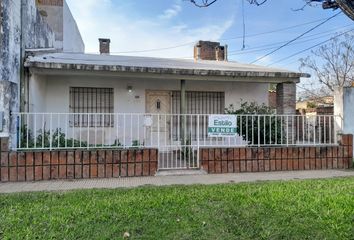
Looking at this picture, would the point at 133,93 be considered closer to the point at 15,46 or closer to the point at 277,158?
the point at 15,46

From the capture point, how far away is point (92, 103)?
1196 cm

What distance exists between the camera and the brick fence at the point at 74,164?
7.67 meters

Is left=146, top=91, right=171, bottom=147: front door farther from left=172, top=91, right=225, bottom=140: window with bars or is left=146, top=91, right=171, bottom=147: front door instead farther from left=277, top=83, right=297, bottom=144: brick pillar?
left=277, top=83, right=297, bottom=144: brick pillar

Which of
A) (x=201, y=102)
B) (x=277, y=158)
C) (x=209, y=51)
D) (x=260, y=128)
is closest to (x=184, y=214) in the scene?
(x=277, y=158)

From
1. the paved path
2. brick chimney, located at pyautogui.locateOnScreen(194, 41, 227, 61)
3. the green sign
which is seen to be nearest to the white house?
the green sign

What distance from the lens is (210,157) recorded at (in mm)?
8656

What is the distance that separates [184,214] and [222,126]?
14.3ft

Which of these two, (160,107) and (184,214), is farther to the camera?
(160,107)

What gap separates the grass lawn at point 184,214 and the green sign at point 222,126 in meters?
2.60

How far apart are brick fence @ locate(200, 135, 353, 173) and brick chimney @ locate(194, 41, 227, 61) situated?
10433 mm

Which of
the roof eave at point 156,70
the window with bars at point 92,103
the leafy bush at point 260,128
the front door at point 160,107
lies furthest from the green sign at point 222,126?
the window with bars at point 92,103

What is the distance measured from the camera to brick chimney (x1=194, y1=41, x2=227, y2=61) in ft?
61.6

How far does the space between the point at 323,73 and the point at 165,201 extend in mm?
28157

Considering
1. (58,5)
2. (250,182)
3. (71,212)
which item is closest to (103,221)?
(71,212)
